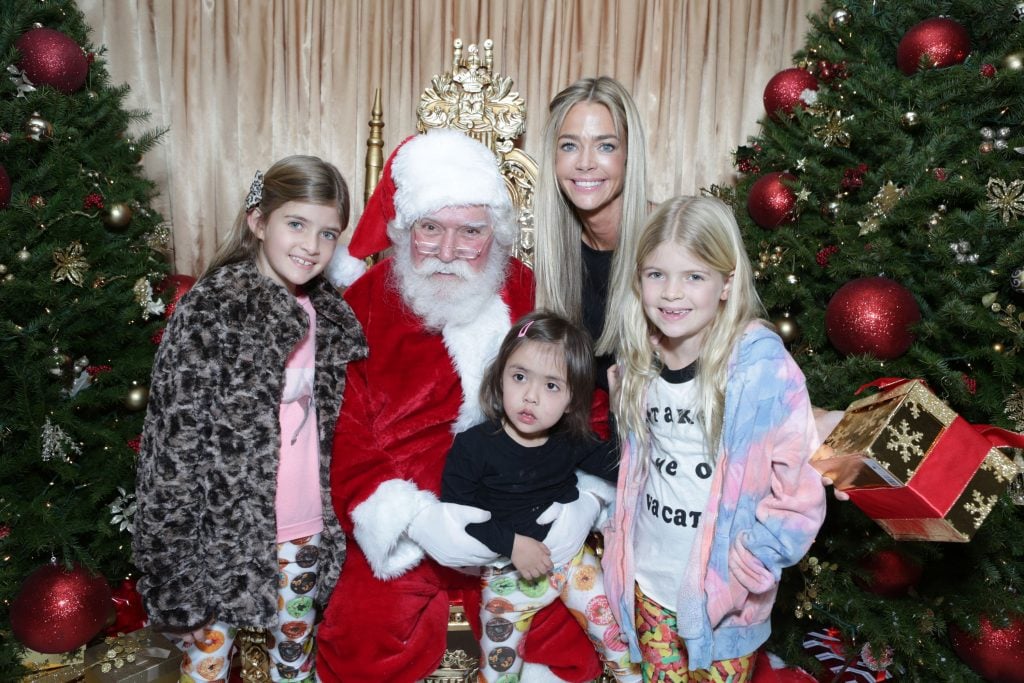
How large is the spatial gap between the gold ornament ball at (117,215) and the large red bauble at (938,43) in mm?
3005

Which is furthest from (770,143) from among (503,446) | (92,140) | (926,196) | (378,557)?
(92,140)

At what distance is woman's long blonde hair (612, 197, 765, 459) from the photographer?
204 centimetres

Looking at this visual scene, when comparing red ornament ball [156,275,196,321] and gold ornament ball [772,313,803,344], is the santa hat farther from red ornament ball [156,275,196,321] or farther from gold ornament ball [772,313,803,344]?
gold ornament ball [772,313,803,344]

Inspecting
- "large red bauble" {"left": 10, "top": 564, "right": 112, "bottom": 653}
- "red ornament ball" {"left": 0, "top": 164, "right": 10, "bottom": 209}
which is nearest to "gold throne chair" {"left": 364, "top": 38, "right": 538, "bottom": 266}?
"red ornament ball" {"left": 0, "top": 164, "right": 10, "bottom": 209}

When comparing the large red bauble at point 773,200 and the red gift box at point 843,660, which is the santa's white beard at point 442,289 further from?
the red gift box at point 843,660

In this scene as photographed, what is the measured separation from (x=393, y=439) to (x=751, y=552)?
4.04 ft

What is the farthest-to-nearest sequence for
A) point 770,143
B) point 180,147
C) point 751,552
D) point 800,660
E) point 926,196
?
point 180,147, point 770,143, point 800,660, point 926,196, point 751,552

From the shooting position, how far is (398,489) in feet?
8.04

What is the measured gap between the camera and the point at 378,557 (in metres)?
2.42

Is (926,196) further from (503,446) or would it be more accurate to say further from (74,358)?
(74,358)

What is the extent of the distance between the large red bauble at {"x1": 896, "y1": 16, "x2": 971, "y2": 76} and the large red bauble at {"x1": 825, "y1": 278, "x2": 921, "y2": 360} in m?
0.83

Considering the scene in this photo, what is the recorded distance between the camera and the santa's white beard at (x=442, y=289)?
259 centimetres

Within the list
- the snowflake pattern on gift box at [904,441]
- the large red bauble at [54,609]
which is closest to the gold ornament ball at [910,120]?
the snowflake pattern on gift box at [904,441]

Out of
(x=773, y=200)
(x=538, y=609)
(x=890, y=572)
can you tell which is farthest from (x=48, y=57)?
(x=890, y=572)
